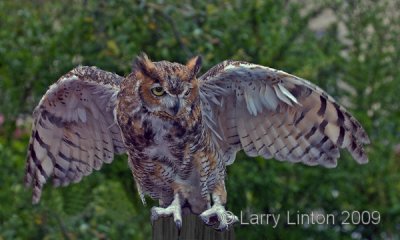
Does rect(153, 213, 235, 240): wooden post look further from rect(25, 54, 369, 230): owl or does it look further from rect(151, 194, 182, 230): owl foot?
rect(25, 54, 369, 230): owl

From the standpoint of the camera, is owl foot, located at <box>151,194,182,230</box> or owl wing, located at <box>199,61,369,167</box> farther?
owl wing, located at <box>199,61,369,167</box>

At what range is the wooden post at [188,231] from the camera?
327 cm

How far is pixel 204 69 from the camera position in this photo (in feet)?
18.7

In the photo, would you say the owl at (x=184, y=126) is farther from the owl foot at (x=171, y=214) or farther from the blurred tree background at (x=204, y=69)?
the blurred tree background at (x=204, y=69)

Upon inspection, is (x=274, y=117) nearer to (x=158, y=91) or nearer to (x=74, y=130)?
(x=158, y=91)

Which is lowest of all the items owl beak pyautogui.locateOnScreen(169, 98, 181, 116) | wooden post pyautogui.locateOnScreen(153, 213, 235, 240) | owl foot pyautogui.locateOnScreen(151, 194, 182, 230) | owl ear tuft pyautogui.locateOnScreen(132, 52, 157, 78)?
wooden post pyautogui.locateOnScreen(153, 213, 235, 240)

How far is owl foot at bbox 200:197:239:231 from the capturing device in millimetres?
Answer: 3337

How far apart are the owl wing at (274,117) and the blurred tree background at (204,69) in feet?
4.96

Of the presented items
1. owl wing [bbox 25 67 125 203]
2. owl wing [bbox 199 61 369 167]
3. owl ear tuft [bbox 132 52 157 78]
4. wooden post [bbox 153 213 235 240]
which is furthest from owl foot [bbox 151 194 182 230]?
owl wing [bbox 25 67 125 203]

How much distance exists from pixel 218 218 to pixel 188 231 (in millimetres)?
269

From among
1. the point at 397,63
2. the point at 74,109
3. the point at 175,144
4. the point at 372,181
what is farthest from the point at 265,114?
the point at 397,63

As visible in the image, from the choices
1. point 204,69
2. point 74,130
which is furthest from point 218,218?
point 204,69

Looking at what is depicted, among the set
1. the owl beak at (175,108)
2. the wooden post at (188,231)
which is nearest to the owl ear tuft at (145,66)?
the owl beak at (175,108)

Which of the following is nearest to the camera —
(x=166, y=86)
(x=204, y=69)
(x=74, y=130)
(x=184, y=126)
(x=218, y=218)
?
(x=218, y=218)
